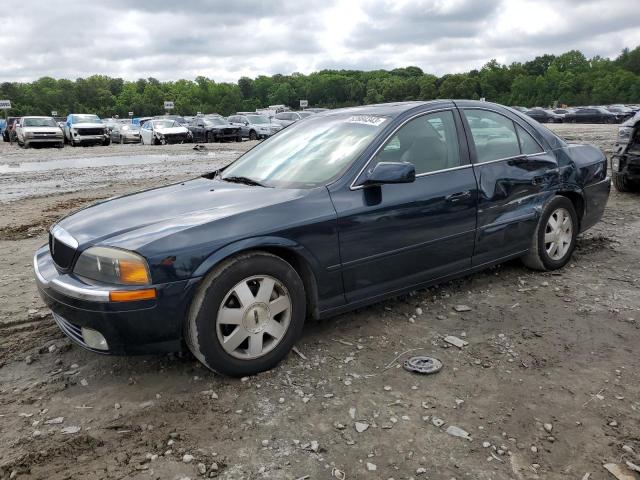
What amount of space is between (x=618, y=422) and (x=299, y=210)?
205 cm

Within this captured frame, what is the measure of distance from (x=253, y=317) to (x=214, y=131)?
85.5 ft

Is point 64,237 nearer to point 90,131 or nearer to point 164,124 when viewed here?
point 90,131

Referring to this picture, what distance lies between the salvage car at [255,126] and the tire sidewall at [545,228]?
2459cm

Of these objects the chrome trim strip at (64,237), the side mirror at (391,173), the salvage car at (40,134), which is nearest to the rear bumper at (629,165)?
the side mirror at (391,173)

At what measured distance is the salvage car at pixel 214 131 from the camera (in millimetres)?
28047

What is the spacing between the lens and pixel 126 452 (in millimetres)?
2557

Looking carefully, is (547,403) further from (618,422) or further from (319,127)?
(319,127)

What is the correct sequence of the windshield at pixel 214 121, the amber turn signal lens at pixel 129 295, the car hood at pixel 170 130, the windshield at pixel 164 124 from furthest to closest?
the windshield at pixel 214 121 → the windshield at pixel 164 124 → the car hood at pixel 170 130 → the amber turn signal lens at pixel 129 295

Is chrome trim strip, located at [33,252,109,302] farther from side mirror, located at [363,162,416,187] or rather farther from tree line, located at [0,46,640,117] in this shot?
tree line, located at [0,46,640,117]

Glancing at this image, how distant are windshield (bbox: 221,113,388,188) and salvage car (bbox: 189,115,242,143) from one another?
24386 mm

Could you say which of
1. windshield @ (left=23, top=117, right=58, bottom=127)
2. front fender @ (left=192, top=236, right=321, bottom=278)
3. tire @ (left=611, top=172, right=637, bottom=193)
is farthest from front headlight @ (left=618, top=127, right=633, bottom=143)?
windshield @ (left=23, top=117, right=58, bottom=127)

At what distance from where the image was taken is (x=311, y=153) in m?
3.95

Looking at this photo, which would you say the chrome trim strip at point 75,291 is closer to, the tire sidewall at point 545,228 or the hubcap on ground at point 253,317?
the hubcap on ground at point 253,317

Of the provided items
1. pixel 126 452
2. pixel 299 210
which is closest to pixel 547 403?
pixel 299 210
